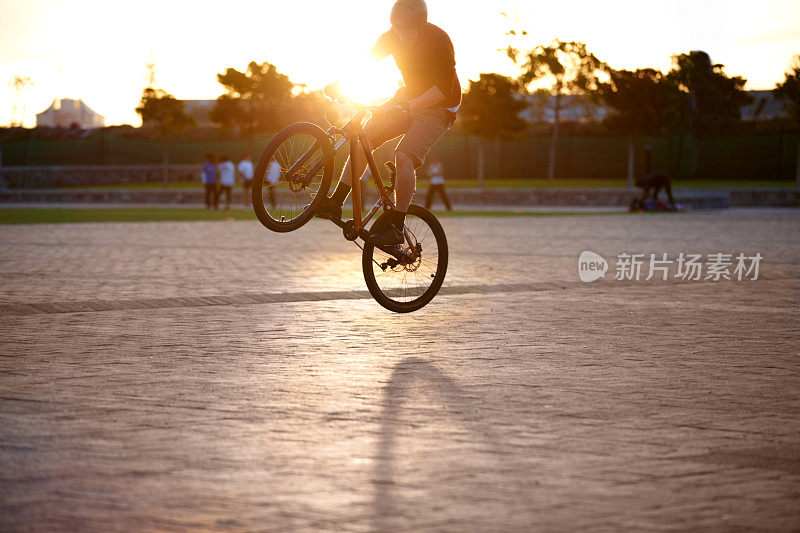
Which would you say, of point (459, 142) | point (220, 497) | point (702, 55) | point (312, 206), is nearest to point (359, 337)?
point (312, 206)

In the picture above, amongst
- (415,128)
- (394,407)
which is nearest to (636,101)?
(415,128)

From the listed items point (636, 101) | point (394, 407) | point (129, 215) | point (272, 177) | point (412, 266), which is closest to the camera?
point (394, 407)

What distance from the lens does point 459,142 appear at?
55.3m

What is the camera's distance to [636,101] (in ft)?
145

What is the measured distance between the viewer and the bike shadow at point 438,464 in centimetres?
361

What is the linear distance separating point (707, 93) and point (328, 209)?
42.1m

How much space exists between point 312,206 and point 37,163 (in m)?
49.9

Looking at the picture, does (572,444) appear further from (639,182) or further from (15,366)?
(639,182)

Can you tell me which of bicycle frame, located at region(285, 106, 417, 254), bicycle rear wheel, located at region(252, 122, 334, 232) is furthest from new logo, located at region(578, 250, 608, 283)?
bicycle rear wheel, located at region(252, 122, 334, 232)

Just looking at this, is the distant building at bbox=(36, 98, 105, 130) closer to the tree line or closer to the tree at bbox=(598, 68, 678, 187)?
the tree line

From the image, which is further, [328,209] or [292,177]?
[328,209]

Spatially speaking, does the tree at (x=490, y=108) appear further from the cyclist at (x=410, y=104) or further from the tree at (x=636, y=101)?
the cyclist at (x=410, y=104)

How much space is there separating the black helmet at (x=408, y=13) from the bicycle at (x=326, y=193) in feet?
2.10

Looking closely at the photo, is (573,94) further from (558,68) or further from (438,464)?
(438,464)
